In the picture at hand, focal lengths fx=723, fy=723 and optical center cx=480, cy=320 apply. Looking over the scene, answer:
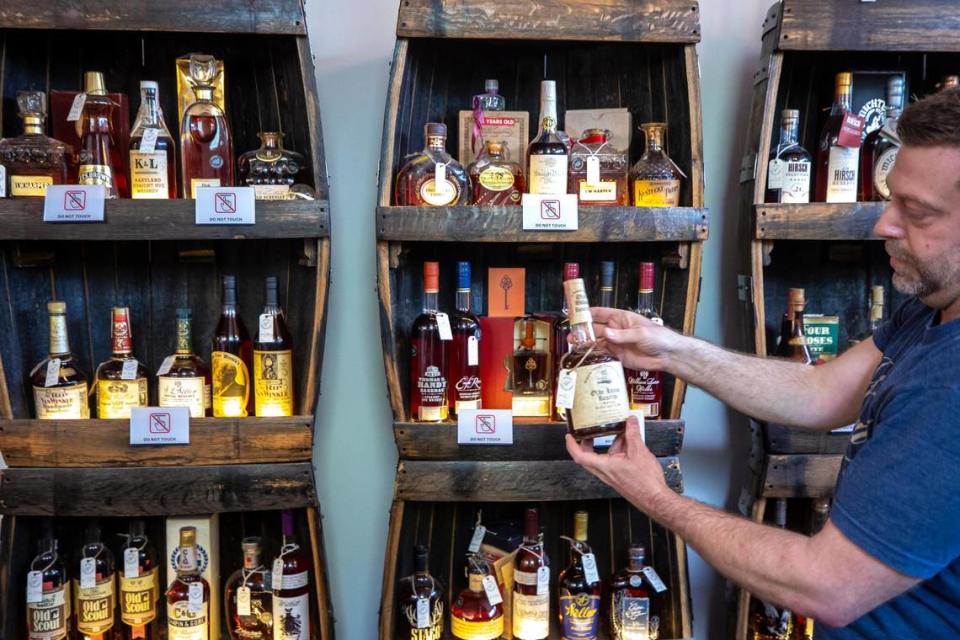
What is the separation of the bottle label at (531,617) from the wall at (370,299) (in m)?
0.48

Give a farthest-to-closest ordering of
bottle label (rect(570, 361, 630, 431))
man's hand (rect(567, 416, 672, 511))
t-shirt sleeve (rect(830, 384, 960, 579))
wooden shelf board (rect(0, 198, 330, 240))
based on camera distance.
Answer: wooden shelf board (rect(0, 198, 330, 240)), bottle label (rect(570, 361, 630, 431)), man's hand (rect(567, 416, 672, 511)), t-shirt sleeve (rect(830, 384, 960, 579))

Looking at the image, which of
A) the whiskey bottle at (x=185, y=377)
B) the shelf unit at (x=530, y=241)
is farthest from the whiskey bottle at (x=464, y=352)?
the whiskey bottle at (x=185, y=377)

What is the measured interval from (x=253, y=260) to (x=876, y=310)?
1.48 meters

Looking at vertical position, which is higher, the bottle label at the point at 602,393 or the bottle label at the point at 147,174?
the bottle label at the point at 147,174

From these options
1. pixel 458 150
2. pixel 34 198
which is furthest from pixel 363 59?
pixel 34 198

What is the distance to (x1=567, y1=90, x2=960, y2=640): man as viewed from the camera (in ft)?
2.89

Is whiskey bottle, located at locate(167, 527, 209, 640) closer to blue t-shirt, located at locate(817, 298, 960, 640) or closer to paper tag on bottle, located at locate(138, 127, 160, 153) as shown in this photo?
paper tag on bottle, located at locate(138, 127, 160, 153)

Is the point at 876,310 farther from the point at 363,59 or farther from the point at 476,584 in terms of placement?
the point at 363,59

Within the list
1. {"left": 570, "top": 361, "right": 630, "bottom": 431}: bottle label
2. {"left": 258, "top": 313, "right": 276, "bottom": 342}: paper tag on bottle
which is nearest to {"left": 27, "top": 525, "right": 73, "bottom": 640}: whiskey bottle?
{"left": 258, "top": 313, "right": 276, "bottom": 342}: paper tag on bottle

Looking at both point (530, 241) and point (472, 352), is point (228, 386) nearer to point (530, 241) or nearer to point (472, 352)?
point (472, 352)

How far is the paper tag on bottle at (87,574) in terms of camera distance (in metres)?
1.61

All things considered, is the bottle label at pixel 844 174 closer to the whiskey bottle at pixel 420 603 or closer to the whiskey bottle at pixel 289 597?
the whiskey bottle at pixel 420 603

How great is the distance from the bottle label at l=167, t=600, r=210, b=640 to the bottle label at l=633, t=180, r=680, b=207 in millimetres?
1368

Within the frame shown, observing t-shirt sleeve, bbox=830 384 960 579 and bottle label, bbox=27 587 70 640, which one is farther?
bottle label, bbox=27 587 70 640
